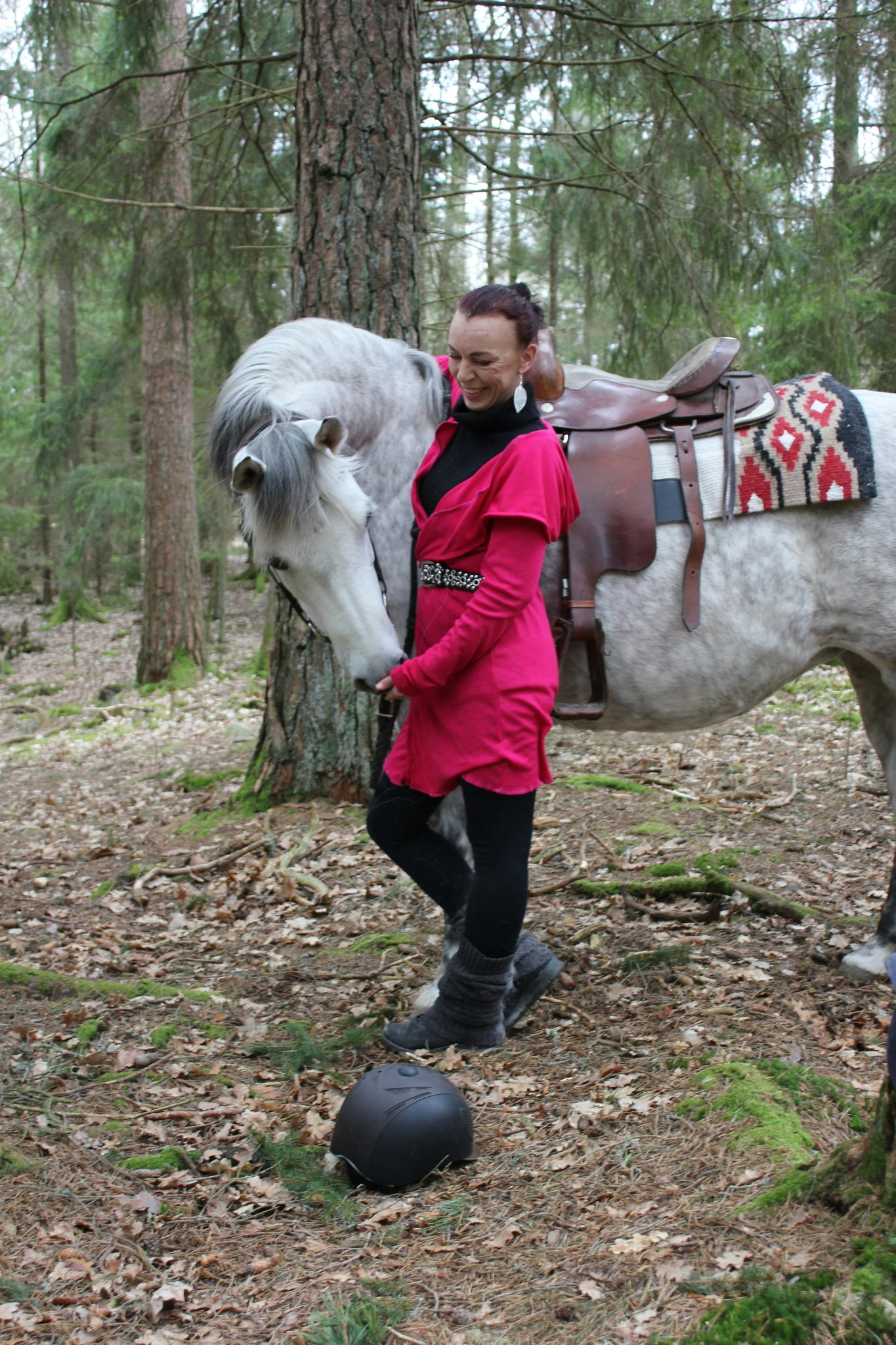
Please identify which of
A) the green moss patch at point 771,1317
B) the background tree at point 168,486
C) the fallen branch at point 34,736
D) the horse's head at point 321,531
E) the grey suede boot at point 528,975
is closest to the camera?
the green moss patch at point 771,1317

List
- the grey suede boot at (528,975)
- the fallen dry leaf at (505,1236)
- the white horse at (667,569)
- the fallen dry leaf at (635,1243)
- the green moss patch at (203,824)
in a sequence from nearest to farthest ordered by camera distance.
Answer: the fallen dry leaf at (635,1243), the fallen dry leaf at (505,1236), the white horse at (667,569), the grey suede boot at (528,975), the green moss patch at (203,824)

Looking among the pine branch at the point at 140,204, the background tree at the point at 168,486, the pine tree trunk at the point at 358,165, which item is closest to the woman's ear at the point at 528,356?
the pine tree trunk at the point at 358,165

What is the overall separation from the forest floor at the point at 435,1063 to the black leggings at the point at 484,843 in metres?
0.50

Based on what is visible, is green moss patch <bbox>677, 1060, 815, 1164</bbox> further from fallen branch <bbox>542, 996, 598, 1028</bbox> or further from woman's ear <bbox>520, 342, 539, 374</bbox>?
woman's ear <bbox>520, 342, 539, 374</bbox>

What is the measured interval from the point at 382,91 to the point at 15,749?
248 inches

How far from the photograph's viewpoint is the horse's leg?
363cm

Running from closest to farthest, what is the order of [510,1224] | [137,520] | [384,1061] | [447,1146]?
[510,1224] < [447,1146] < [384,1061] < [137,520]

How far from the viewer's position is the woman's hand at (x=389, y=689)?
115 inches

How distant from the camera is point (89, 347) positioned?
19.1 m

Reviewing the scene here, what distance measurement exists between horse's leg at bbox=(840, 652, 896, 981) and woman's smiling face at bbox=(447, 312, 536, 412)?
5.72 feet

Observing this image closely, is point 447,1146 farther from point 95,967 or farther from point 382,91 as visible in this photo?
point 382,91

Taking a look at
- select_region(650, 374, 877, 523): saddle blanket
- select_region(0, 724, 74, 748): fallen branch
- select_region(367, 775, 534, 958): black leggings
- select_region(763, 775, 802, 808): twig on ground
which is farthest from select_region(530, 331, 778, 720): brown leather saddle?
select_region(0, 724, 74, 748): fallen branch

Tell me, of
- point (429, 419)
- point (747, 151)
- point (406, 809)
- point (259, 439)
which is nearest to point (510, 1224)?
point (406, 809)

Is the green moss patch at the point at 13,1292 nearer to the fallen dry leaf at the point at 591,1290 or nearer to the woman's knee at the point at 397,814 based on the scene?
the fallen dry leaf at the point at 591,1290
